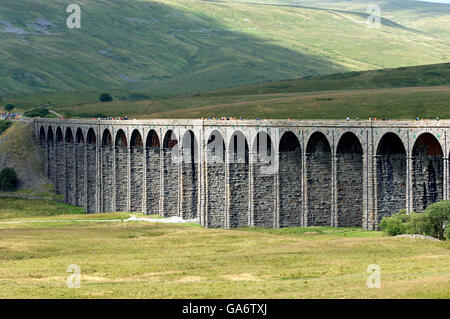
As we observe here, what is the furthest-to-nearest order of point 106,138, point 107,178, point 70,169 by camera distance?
1. point 70,169
2. point 106,138
3. point 107,178

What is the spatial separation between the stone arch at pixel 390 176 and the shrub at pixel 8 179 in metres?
82.2

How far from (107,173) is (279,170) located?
41.5 m

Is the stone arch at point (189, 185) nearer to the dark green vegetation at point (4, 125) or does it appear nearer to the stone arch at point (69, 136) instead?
the stone arch at point (69, 136)

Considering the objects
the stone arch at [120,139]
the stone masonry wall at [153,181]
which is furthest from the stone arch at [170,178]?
the stone arch at [120,139]

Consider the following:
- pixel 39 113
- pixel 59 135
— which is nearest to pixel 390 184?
pixel 59 135

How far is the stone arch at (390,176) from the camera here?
85.9 meters

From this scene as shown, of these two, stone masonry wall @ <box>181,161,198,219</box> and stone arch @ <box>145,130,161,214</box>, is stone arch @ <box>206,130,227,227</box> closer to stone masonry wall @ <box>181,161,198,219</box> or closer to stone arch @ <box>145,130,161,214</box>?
stone masonry wall @ <box>181,161,198,219</box>

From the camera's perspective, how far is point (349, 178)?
9088 cm

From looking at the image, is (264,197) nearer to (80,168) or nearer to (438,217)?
(438,217)

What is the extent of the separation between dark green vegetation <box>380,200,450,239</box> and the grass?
2.24 meters

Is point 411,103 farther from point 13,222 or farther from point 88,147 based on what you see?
point 13,222

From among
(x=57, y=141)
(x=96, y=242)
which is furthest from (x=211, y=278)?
(x=57, y=141)

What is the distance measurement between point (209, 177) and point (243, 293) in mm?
46004
